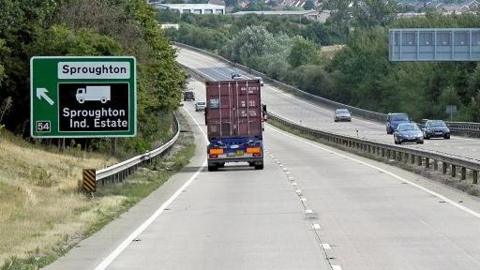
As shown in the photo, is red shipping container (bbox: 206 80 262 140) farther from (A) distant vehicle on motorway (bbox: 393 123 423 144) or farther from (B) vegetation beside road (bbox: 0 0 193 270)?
(A) distant vehicle on motorway (bbox: 393 123 423 144)

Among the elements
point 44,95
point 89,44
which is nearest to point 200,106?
point 89,44

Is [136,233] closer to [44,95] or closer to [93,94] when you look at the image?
[93,94]

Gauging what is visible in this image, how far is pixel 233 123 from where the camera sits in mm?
46156

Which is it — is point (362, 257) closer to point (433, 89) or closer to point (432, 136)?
point (432, 136)

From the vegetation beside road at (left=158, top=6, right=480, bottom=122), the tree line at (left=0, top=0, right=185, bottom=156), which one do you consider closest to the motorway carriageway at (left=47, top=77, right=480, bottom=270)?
the tree line at (left=0, top=0, right=185, bottom=156)

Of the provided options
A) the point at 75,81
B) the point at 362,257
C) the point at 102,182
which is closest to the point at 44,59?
the point at 75,81

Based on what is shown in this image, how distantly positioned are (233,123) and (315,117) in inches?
2815

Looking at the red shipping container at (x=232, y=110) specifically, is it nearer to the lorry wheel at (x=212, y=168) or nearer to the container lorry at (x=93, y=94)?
the lorry wheel at (x=212, y=168)

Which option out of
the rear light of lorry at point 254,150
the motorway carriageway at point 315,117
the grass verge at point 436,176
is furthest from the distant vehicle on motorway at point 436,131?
the rear light of lorry at point 254,150

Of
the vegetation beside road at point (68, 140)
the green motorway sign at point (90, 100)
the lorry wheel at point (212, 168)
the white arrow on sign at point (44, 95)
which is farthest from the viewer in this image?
the lorry wheel at point (212, 168)

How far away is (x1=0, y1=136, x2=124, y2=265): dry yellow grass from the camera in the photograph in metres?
20.2

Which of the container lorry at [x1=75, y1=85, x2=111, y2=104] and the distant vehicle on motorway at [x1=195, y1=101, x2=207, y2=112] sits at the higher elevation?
the container lorry at [x1=75, y1=85, x2=111, y2=104]

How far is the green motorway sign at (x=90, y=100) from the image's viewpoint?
30.9 m

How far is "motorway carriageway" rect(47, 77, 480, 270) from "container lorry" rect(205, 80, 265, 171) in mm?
6186
